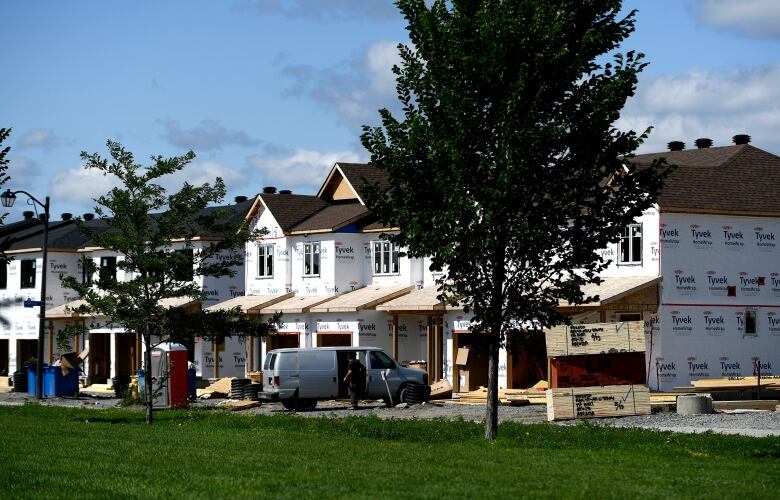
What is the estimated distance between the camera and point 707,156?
47875 millimetres

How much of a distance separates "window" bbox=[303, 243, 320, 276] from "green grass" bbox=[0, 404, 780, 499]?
85.7 ft

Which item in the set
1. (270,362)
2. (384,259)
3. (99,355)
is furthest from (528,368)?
(99,355)

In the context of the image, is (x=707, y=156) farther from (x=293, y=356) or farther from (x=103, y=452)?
(x=103, y=452)

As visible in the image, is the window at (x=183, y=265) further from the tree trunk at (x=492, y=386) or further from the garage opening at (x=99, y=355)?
the garage opening at (x=99, y=355)

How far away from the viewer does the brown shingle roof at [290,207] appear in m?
57.2

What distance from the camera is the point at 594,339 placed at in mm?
31438

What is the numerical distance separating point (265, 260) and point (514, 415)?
1033 inches

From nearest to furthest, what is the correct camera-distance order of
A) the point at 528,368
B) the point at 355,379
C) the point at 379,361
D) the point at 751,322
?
the point at 355,379 < the point at 379,361 < the point at 751,322 < the point at 528,368

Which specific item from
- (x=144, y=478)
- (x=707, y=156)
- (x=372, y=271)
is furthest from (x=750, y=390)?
(x=144, y=478)

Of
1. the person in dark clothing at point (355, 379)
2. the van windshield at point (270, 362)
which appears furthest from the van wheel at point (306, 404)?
the van windshield at point (270, 362)

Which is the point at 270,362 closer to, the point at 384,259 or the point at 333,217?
the point at 384,259

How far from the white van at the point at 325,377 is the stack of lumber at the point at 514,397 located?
2.00m

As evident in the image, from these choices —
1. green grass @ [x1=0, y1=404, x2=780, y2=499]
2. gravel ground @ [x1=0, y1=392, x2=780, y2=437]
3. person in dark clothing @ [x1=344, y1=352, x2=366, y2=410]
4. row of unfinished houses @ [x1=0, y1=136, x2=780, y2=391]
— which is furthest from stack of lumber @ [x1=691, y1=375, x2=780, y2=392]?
green grass @ [x1=0, y1=404, x2=780, y2=499]

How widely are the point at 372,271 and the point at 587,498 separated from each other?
129 ft
